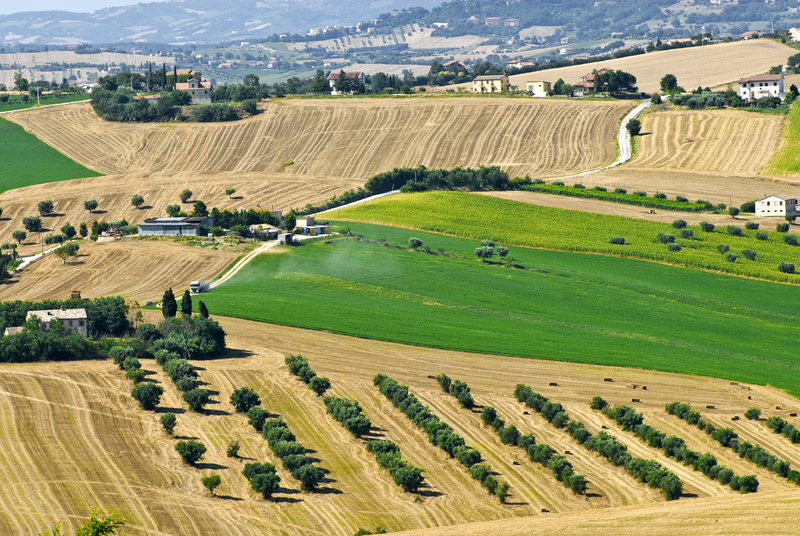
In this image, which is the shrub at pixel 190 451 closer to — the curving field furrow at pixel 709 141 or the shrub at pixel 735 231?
the shrub at pixel 735 231

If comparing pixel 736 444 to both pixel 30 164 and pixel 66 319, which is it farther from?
pixel 30 164

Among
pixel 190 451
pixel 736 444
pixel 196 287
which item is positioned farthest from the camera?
pixel 196 287

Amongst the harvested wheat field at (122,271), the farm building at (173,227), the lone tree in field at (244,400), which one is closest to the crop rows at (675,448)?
the lone tree in field at (244,400)

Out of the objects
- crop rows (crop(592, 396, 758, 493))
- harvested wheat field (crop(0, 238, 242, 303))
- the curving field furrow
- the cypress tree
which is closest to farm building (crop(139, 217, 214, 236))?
harvested wheat field (crop(0, 238, 242, 303))

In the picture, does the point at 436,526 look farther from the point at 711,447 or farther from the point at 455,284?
the point at 455,284

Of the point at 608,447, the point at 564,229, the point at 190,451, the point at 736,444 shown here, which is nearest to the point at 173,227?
the point at 564,229

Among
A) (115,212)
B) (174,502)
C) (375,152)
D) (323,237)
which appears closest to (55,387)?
(174,502)

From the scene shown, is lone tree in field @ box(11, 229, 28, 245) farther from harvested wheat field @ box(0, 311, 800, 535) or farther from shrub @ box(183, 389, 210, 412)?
shrub @ box(183, 389, 210, 412)
